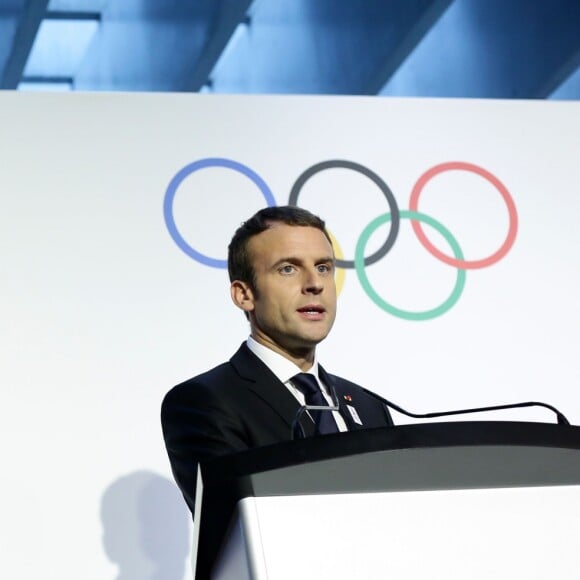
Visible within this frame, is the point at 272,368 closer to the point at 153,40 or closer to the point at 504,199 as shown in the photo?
the point at 504,199

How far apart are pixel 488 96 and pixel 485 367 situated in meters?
2.48

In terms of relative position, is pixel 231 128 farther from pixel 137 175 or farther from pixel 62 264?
pixel 62 264

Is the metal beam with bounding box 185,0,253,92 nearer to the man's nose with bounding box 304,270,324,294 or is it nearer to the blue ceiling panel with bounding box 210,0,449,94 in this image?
the blue ceiling panel with bounding box 210,0,449,94

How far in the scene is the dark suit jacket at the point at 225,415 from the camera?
1692mm

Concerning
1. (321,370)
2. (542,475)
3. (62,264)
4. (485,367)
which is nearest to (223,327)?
(62,264)

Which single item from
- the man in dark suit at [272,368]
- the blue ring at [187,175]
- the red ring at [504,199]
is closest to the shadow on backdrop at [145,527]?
the blue ring at [187,175]

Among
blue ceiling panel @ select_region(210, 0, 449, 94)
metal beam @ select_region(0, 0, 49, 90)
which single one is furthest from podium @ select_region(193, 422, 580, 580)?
blue ceiling panel @ select_region(210, 0, 449, 94)

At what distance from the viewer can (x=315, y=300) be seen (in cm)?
194

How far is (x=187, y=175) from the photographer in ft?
10.5

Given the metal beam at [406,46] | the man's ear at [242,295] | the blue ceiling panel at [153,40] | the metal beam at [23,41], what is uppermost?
the blue ceiling panel at [153,40]

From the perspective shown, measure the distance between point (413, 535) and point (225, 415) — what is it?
637mm

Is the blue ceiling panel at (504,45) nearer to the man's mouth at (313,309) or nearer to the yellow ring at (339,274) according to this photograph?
the yellow ring at (339,274)

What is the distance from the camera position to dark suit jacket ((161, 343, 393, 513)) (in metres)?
1.69

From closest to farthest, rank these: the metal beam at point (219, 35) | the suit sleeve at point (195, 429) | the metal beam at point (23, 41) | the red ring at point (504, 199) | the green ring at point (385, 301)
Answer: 1. the suit sleeve at point (195, 429)
2. the green ring at point (385, 301)
3. the red ring at point (504, 199)
4. the metal beam at point (23, 41)
5. the metal beam at point (219, 35)
